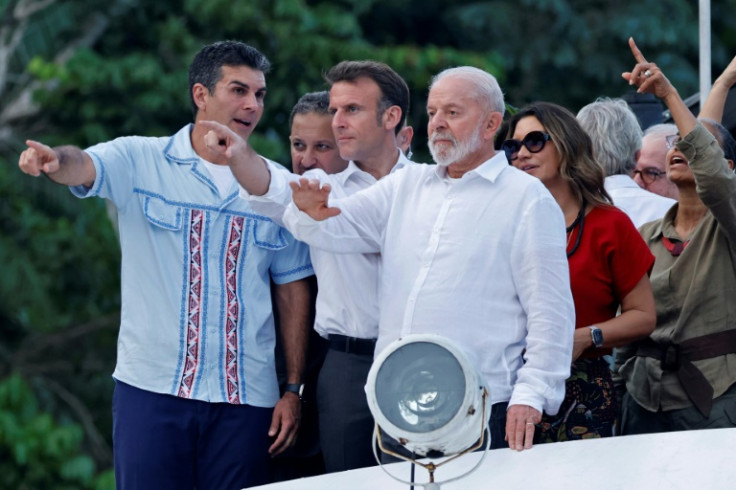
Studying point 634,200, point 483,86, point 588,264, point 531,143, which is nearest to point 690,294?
point 588,264

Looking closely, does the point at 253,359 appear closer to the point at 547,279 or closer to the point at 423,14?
the point at 547,279

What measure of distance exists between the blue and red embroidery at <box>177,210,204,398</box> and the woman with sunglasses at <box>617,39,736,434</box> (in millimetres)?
1393

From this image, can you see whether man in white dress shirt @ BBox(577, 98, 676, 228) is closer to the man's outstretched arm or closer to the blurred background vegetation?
the man's outstretched arm

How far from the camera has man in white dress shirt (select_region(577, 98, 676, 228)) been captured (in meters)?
5.78

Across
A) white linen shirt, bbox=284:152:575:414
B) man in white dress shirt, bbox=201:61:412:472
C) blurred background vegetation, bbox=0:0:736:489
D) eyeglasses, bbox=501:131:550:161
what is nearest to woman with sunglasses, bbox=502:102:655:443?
eyeglasses, bbox=501:131:550:161

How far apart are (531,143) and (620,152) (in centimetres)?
78

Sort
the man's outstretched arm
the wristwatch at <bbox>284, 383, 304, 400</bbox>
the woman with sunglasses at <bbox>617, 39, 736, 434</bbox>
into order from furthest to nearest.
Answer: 1. the wristwatch at <bbox>284, 383, 304, 400</bbox>
2. the woman with sunglasses at <bbox>617, 39, 736, 434</bbox>
3. the man's outstretched arm

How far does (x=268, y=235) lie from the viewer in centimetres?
522

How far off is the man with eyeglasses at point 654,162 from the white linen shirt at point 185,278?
169 centimetres

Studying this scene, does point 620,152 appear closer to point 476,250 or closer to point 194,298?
point 476,250

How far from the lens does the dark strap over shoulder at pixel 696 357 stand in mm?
5008

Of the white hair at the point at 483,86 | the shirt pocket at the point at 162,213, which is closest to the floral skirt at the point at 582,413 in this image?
the white hair at the point at 483,86

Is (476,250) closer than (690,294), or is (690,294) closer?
(476,250)

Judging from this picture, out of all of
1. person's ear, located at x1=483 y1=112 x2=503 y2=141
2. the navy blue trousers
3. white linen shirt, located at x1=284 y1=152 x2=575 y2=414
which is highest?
person's ear, located at x1=483 y1=112 x2=503 y2=141
